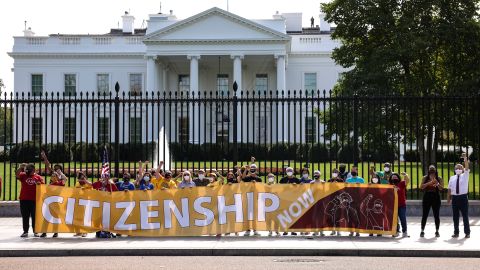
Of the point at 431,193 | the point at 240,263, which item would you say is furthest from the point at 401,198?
the point at 240,263

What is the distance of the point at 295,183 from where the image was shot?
→ 15.9 metres

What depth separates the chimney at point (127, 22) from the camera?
7336 centimetres

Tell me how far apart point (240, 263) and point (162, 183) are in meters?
4.98

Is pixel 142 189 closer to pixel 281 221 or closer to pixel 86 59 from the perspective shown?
pixel 281 221

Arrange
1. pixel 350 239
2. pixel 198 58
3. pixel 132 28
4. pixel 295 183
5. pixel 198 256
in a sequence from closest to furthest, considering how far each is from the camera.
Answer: pixel 198 256 → pixel 350 239 → pixel 295 183 → pixel 198 58 → pixel 132 28

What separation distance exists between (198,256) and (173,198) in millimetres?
2577

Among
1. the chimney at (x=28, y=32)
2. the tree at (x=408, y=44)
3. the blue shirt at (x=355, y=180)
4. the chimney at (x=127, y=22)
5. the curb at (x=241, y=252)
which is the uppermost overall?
the chimney at (x=127, y=22)

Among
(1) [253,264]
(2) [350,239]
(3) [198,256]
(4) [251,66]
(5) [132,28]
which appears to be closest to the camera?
(1) [253,264]

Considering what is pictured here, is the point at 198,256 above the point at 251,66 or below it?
below

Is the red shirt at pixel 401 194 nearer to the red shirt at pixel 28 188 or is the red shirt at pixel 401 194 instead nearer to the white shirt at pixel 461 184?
the white shirt at pixel 461 184

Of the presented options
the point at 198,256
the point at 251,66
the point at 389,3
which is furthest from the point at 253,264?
the point at 251,66

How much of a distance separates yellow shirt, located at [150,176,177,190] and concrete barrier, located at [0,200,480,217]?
14.0 feet

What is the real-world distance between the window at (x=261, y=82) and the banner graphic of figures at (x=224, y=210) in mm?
47015

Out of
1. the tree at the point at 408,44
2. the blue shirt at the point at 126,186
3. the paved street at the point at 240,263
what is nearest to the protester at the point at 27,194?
the blue shirt at the point at 126,186
